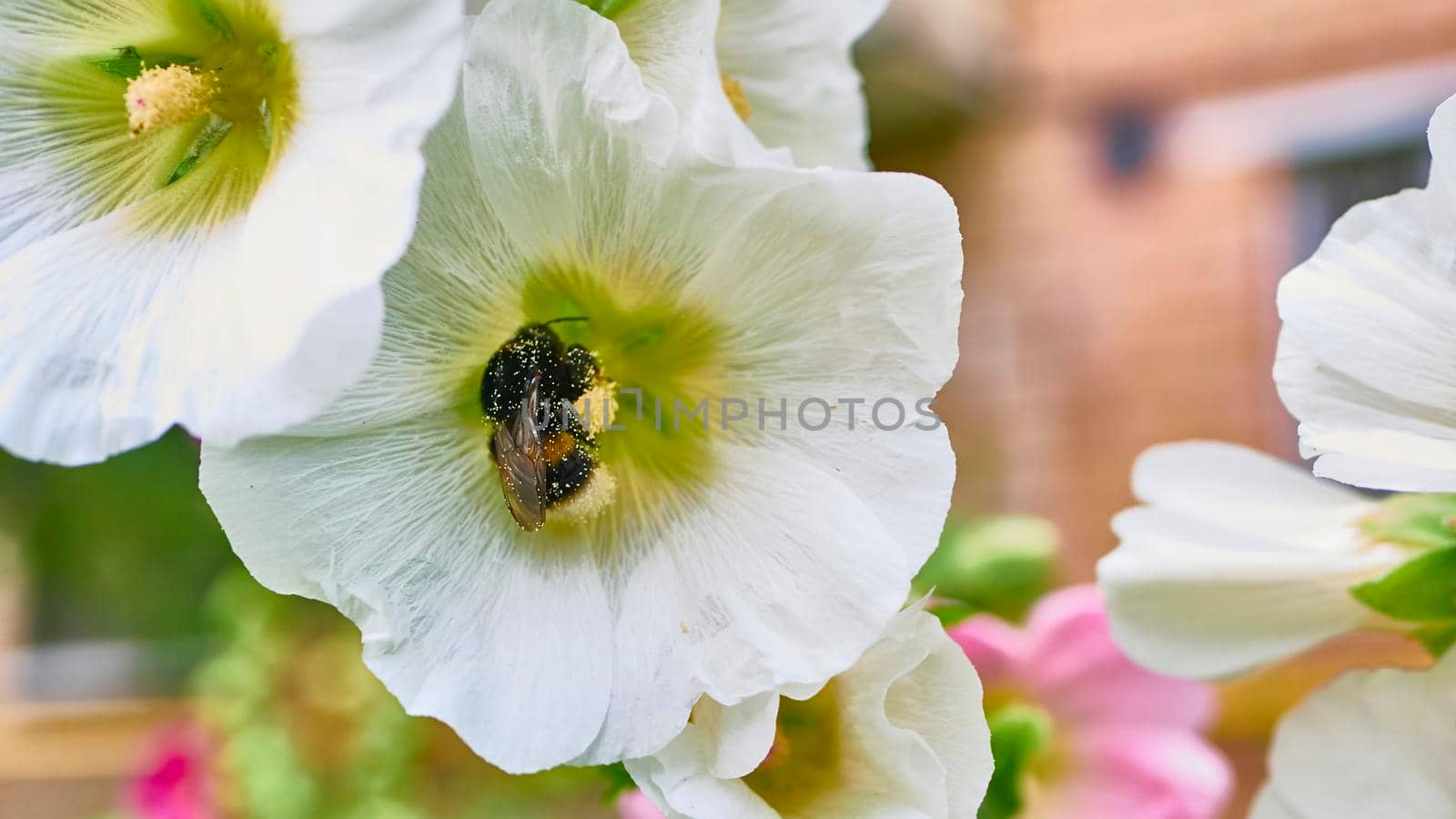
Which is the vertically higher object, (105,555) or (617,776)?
(617,776)

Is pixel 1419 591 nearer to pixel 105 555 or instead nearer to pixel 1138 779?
pixel 1138 779

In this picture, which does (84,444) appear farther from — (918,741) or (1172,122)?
(1172,122)

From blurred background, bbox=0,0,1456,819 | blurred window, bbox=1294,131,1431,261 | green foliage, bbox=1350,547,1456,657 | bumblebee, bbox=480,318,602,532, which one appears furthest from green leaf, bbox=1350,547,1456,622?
blurred window, bbox=1294,131,1431,261

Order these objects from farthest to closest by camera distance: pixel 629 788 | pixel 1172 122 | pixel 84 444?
pixel 1172 122 < pixel 629 788 < pixel 84 444

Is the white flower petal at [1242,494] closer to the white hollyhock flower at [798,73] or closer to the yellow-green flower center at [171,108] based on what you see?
the white hollyhock flower at [798,73]

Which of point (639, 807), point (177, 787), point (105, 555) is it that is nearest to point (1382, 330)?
point (639, 807)

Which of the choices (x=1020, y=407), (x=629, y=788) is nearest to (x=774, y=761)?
(x=629, y=788)
